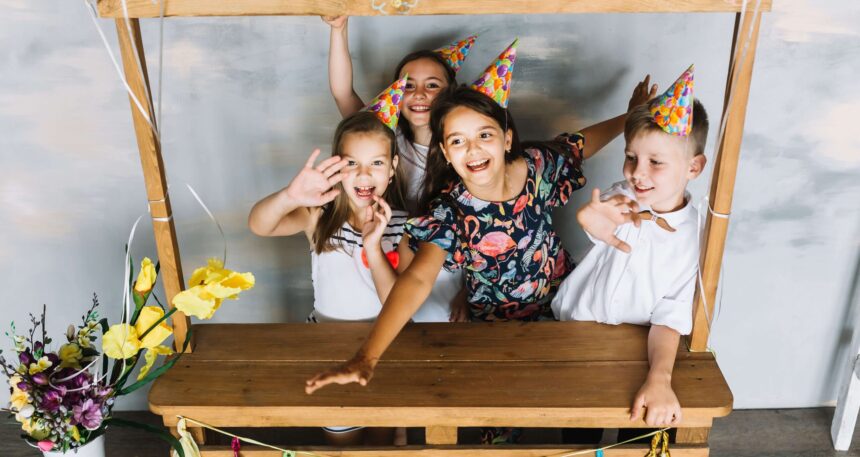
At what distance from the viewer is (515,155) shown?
5.99ft

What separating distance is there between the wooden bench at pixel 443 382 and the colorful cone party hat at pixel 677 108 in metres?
0.49

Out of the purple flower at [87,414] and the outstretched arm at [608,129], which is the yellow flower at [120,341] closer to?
the purple flower at [87,414]

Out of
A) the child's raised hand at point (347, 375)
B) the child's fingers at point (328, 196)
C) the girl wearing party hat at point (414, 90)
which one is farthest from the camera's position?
the girl wearing party hat at point (414, 90)

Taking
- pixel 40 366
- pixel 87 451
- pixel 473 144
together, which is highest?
pixel 473 144

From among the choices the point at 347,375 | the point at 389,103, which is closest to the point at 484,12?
the point at 389,103

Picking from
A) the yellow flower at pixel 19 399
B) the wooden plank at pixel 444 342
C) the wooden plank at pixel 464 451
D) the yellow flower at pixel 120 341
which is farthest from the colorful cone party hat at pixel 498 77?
the yellow flower at pixel 19 399

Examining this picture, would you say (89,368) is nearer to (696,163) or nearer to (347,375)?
(347,375)

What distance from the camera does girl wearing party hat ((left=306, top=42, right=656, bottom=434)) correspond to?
5.45ft

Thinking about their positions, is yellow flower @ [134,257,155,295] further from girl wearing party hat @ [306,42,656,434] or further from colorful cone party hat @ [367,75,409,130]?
colorful cone party hat @ [367,75,409,130]

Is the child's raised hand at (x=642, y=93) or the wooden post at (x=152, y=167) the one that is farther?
the child's raised hand at (x=642, y=93)

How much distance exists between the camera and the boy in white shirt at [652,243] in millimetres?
1598

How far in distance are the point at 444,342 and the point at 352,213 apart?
377 mm

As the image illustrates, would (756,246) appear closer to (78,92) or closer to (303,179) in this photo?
(303,179)

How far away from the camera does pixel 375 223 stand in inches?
68.7
